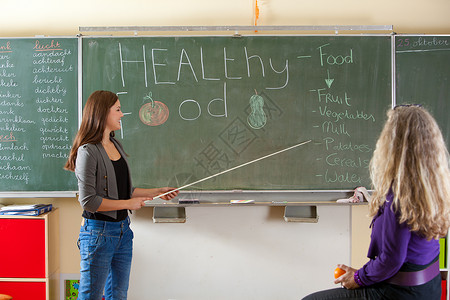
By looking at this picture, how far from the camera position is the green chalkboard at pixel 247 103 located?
3.34 m

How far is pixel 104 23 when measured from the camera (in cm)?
345

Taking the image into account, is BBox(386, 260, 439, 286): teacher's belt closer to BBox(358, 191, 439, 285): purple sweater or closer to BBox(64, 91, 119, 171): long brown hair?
BBox(358, 191, 439, 285): purple sweater

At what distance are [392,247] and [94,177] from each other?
5.04 feet

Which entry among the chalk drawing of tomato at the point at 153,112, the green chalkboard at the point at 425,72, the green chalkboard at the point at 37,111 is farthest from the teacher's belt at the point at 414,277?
the green chalkboard at the point at 37,111

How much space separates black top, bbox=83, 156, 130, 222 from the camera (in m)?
2.32

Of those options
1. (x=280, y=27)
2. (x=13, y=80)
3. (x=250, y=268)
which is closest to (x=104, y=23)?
(x=13, y=80)

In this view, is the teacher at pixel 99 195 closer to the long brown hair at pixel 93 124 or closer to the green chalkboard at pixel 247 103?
the long brown hair at pixel 93 124

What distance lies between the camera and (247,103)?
335cm

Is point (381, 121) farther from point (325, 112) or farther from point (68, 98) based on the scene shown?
point (68, 98)

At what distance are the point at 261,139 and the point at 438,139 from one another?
5.79 feet

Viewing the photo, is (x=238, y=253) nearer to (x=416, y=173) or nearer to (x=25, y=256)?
(x=25, y=256)

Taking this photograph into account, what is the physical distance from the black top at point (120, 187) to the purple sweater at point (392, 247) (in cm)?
137

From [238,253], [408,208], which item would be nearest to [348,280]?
[408,208]

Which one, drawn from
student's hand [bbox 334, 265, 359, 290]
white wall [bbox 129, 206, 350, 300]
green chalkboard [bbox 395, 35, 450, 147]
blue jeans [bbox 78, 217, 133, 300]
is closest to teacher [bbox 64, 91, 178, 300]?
blue jeans [bbox 78, 217, 133, 300]
